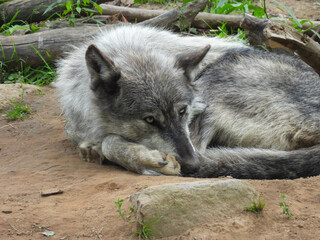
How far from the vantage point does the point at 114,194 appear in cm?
335

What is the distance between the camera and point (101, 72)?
4.01 m

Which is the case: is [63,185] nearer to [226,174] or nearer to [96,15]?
[226,174]

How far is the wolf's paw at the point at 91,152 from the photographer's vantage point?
4.41 meters

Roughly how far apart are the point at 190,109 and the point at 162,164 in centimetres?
69

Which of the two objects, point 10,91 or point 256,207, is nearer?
point 256,207

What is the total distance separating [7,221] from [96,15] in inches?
223

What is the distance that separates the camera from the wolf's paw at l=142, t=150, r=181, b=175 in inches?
151

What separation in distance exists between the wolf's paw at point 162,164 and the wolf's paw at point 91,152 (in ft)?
2.33

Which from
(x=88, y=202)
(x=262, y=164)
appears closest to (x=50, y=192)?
(x=88, y=202)

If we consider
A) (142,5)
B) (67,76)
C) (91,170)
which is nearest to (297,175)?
(91,170)

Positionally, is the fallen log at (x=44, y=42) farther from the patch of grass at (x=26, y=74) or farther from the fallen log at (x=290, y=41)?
the fallen log at (x=290, y=41)

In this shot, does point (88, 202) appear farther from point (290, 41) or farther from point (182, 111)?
point (290, 41)

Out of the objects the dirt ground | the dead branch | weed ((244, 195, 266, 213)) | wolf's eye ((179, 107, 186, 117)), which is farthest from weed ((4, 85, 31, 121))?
weed ((244, 195, 266, 213))

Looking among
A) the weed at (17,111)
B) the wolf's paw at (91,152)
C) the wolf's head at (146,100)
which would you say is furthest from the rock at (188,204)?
the weed at (17,111)
